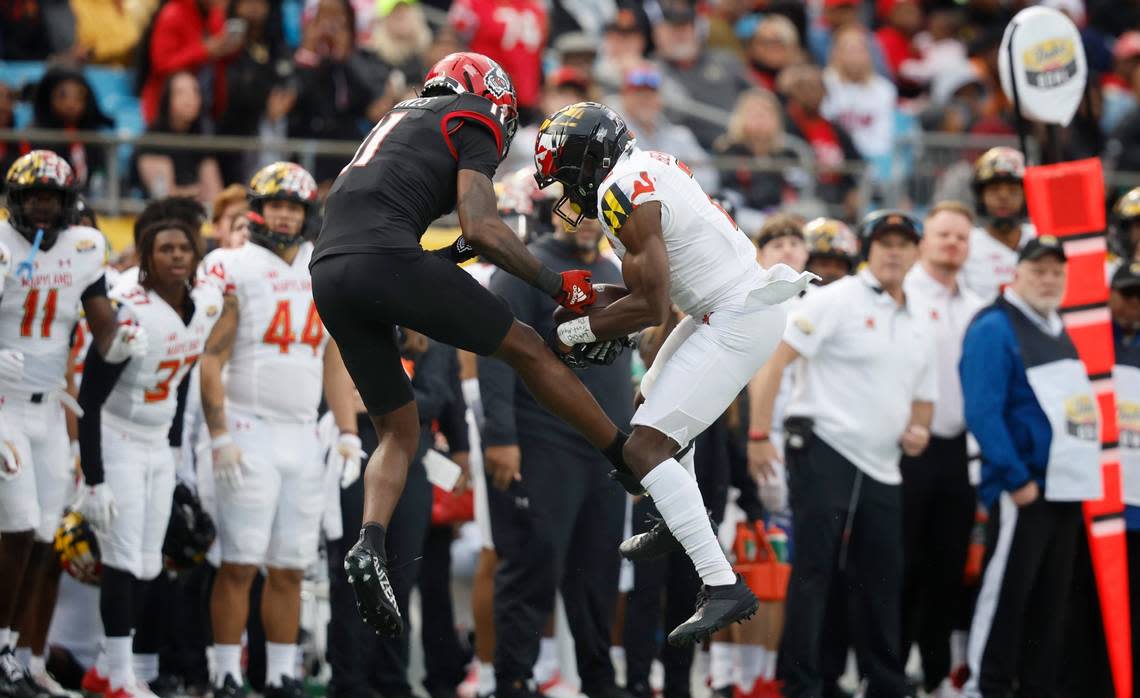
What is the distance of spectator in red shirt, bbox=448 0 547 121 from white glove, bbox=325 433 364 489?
17.9 feet

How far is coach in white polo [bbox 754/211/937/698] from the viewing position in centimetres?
893

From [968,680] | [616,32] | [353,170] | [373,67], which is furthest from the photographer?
[616,32]

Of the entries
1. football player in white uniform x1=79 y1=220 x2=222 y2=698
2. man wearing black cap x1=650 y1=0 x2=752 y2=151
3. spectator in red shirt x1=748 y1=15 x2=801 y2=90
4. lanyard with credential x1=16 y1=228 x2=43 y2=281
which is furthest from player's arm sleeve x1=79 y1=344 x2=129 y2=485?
spectator in red shirt x1=748 y1=15 x2=801 y2=90

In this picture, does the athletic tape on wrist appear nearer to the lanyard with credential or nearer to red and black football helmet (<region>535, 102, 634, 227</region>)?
red and black football helmet (<region>535, 102, 634, 227</region>)

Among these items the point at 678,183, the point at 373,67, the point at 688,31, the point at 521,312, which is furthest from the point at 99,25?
the point at 678,183

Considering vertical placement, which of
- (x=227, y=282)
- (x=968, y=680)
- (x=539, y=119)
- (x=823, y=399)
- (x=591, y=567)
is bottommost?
(x=968, y=680)

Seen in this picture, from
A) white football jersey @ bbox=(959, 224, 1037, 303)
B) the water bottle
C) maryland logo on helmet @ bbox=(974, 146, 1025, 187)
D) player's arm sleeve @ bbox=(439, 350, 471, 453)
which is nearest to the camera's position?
player's arm sleeve @ bbox=(439, 350, 471, 453)

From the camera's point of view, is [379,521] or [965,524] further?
[965,524]

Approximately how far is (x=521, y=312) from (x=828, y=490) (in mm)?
1872

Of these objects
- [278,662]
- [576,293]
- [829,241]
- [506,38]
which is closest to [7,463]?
[278,662]

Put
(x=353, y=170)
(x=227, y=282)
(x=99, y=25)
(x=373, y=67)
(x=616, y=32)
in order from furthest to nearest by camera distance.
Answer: (x=616, y=32)
(x=99, y=25)
(x=373, y=67)
(x=227, y=282)
(x=353, y=170)

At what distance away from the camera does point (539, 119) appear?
13.7m

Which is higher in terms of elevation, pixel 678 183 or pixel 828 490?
pixel 678 183

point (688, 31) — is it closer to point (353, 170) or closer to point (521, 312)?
point (521, 312)
